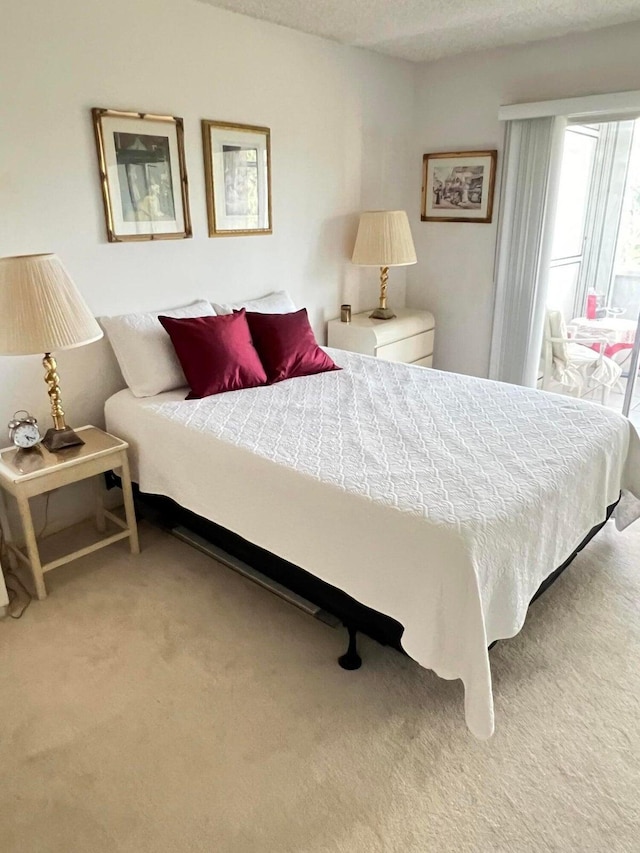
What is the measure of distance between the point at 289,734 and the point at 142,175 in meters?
2.50

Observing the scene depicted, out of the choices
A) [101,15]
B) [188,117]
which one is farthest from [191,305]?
[101,15]

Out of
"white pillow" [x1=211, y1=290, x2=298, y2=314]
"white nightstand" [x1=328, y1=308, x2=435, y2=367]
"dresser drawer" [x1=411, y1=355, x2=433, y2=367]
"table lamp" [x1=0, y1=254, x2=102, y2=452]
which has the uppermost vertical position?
"table lamp" [x1=0, y1=254, x2=102, y2=452]

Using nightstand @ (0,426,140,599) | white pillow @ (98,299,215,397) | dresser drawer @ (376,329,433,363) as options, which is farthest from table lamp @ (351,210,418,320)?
nightstand @ (0,426,140,599)

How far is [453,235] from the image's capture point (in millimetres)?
4238

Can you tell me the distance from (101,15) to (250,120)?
2.96 feet

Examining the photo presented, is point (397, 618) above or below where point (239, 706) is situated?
above

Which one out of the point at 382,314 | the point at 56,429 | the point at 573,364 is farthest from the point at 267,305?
the point at 573,364

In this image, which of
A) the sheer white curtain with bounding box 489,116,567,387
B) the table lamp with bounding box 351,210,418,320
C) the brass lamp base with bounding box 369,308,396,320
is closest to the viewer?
the sheer white curtain with bounding box 489,116,567,387

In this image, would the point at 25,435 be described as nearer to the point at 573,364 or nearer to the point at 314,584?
the point at 314,584

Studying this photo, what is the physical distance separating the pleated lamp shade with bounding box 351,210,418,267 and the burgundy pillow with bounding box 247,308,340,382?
909 mm

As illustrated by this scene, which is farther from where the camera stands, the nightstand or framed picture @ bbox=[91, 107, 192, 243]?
framed picture @ bbox=[91, 107, 192, 243]

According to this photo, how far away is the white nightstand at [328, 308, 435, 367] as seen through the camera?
12.6 ft

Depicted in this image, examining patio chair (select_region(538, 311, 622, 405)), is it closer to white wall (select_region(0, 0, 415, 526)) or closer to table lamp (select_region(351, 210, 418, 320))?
table lamp (select_region(351, 210, 418, 320))

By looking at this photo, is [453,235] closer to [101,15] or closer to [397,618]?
[101,15]
